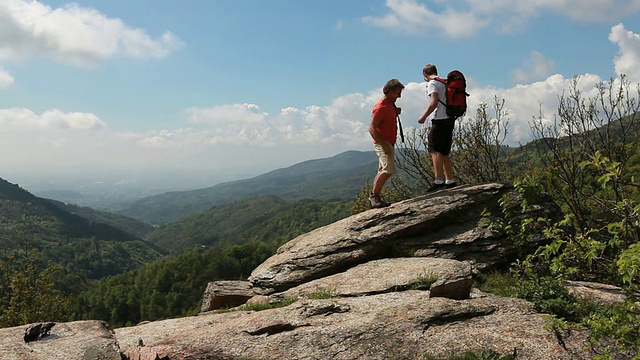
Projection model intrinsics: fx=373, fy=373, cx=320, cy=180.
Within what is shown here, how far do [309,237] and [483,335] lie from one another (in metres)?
8.18

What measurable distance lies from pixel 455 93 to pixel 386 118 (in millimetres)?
2296

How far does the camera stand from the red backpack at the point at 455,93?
11.9 meters

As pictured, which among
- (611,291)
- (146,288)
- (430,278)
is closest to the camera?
(611,291)

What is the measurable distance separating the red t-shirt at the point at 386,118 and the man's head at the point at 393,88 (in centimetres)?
26

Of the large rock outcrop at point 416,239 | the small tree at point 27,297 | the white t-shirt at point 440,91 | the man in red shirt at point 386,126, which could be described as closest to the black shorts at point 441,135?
the white t-shirt at point 440,91

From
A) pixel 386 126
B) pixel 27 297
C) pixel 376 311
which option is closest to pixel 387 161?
pixel 386 126

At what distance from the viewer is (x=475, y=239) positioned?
39.9 ft

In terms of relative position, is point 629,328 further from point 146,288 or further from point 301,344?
point 146,288

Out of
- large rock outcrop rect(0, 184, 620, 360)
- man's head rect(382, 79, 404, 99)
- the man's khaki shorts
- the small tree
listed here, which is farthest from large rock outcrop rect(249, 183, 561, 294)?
the small tree

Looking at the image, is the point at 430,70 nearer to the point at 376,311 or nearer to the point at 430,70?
the point at 430,70

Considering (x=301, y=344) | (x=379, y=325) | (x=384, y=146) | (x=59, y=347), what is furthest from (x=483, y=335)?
(x=59, y=347)

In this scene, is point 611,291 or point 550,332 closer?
point 550,332

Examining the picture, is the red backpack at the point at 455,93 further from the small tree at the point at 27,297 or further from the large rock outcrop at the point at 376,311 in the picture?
the small tree at the point at 27,297

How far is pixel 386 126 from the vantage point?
1262 cm
